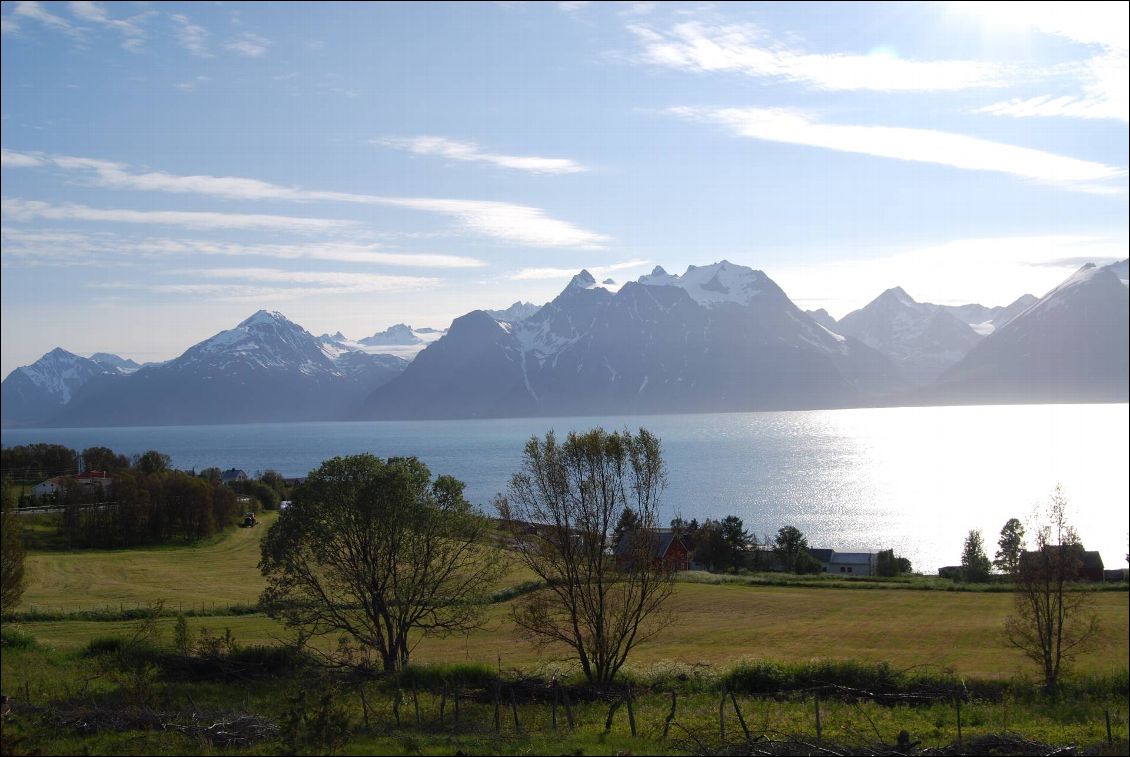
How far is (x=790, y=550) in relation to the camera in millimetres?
76062

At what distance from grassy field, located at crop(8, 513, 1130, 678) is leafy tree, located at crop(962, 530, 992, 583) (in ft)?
35.7

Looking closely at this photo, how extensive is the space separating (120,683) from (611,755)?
15317mm

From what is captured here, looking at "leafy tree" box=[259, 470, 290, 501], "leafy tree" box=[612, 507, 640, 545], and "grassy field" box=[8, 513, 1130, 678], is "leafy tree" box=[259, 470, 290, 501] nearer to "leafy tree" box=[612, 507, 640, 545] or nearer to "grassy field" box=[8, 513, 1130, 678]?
"grassy field" box=[8, 513, 1130, 678]

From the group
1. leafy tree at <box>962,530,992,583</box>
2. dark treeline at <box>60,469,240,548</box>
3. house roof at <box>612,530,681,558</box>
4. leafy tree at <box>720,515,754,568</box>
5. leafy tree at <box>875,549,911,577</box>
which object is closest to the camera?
house roof at <box>612,530,681,558</box>

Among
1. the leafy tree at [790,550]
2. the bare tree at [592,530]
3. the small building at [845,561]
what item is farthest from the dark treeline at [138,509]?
the bare tree at [592,530]

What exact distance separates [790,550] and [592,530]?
56025 mm

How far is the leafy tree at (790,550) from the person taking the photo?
74438mm

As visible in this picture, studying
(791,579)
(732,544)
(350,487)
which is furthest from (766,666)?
(732,544)

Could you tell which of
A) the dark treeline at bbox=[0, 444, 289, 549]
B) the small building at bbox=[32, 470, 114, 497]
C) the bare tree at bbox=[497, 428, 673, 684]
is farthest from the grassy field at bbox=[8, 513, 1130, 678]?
the small building at bbox=[32, 470, 114, 497]

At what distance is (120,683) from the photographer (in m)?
23.2

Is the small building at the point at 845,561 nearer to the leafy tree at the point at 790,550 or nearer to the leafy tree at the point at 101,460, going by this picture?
the leafy tree at the point at 790,550

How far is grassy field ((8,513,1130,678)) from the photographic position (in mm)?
34938

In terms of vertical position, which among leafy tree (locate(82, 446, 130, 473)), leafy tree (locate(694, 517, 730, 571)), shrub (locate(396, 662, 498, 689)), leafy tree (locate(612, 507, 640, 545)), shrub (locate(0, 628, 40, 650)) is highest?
leafy tree (locate(612, 507, 640, 545))

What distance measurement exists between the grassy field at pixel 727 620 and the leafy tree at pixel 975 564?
35.7 feet
